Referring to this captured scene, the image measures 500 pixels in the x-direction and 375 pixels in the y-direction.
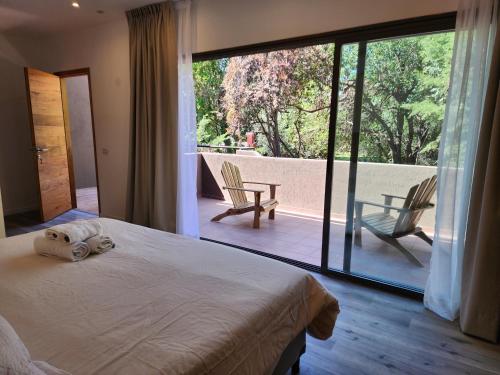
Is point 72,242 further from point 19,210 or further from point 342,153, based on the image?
point 19,210

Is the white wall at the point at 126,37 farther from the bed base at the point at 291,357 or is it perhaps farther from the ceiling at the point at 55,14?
the bed base at the point at 291,357

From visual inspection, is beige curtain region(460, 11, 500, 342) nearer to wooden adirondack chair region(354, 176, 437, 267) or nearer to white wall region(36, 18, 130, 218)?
wooden adirondack chair region(354, 176, 437, 267)

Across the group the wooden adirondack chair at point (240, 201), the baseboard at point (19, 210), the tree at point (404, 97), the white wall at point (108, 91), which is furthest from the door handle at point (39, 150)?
the tree at point (404, 97)

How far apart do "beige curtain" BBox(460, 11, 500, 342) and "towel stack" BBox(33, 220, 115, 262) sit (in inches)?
87.8

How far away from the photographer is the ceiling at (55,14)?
323 centimetres

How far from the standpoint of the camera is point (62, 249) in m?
1.64

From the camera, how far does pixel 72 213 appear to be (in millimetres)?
4742

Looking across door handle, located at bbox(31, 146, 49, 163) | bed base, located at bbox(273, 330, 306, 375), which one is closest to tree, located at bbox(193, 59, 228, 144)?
door handle, located at bbox(31, 146, 49, 163)

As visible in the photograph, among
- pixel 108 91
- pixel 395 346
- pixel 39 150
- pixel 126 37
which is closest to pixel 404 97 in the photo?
pixel 395 346

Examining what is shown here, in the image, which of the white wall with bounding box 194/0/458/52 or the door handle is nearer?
the white wall with bounding box 194/0/458/52

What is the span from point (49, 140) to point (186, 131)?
7.67 feet

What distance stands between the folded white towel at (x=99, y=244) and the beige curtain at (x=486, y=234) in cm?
222

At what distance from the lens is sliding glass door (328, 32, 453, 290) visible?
2336mm

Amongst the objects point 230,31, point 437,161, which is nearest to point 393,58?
point 437,161
